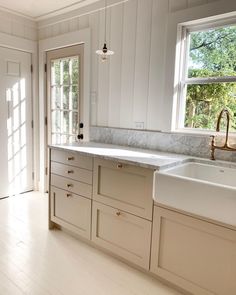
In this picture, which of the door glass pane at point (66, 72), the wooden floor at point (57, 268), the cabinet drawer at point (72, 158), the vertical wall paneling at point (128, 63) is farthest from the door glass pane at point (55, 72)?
the wooden floor at point (57, 268)

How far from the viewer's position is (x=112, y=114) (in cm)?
277

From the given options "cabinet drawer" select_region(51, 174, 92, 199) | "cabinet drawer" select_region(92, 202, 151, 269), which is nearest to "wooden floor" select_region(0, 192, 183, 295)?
"cabinet drawer" select_region(92, 202, 151, 269)

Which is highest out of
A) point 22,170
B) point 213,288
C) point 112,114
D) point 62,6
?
point 62,6

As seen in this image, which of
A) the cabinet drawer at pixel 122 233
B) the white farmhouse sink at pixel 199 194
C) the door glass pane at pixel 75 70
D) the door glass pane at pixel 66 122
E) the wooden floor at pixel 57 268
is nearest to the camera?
the white farmhouse sink at pixel 199 194

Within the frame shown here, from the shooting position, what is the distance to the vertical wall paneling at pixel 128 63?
249 cm

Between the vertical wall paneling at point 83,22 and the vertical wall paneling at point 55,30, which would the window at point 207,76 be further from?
the vertical wall paneling at point 55,30

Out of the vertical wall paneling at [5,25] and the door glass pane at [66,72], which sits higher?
the vertical wall paneling at [5,25]

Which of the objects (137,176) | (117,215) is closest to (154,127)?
(137,176)

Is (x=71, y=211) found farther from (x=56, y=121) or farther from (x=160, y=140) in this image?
(x=56, y=121)

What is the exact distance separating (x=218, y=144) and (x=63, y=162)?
1.42 metres

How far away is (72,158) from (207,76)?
1418mm

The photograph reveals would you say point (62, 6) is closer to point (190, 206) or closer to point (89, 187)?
point (89, 187)

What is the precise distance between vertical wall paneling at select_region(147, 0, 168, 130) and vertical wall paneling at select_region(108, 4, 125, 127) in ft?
1.26

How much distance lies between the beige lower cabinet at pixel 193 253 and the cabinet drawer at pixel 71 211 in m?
0.72
